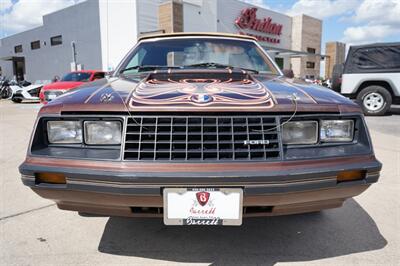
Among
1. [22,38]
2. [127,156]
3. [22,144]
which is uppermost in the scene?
[22,38]

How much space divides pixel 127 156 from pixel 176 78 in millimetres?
814

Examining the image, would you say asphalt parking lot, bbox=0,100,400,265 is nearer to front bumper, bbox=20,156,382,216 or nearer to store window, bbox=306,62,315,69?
front bumper, bbox=20,156,382,216

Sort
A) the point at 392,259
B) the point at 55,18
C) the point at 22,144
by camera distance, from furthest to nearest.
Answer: the point at 55,18 → the point at 22,144 → the point at 392,259

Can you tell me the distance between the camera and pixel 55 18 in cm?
2478

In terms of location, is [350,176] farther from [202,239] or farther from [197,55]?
[197,55]

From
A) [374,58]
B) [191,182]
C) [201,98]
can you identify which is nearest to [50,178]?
[191,182]

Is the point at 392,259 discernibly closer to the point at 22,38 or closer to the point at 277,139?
the point at 277,139

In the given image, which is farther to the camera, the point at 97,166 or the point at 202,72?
the point at 202,72

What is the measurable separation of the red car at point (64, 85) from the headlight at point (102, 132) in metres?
8.50

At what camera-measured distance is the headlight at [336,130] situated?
73.1 inches

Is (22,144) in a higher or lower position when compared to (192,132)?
lower

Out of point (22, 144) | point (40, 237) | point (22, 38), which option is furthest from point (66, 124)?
point (22, 38)

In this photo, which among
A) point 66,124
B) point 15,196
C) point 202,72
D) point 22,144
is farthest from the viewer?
point 22,144

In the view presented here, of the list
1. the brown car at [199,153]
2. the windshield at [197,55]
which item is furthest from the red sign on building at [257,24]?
the brown car at [199,153]
